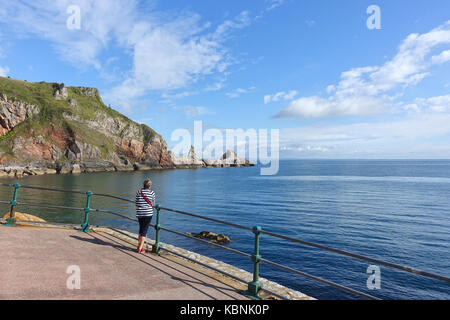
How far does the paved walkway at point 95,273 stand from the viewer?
5.05m

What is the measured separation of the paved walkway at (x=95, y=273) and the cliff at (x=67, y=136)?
84195 millimetres

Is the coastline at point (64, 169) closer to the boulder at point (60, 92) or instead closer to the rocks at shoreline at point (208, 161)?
the rocks at shoreline at point (208, 161)

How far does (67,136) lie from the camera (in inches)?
4035

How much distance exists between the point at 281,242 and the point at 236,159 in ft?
555

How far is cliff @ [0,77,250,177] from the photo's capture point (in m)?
91.1

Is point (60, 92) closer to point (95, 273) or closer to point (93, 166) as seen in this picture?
point (93, 166)

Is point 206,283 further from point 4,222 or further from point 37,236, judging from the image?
point 4,222

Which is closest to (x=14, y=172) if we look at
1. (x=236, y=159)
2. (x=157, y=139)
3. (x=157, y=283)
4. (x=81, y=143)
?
(x=81, y=143)

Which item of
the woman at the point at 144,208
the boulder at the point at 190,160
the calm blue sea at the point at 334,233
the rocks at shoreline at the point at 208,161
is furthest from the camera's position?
the rocks at shoreline at the point at 208,161

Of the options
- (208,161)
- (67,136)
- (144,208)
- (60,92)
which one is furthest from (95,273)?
(208,161)

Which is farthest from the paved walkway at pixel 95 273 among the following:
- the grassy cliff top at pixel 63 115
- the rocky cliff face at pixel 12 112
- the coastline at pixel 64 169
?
the rocky cliff face at pixel 12 112

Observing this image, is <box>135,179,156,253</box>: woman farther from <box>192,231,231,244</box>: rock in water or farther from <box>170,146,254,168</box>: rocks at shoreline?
<box>170,146,254,168</box>: rocks at shoreline

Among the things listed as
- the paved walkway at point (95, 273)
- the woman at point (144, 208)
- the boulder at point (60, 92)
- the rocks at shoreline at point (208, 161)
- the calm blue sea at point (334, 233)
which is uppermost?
the boulder at point (60, 92)
